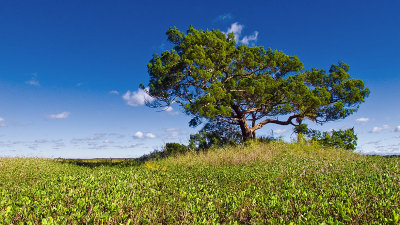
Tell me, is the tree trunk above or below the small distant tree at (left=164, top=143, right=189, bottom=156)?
above

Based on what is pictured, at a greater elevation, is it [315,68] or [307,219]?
[315,68]

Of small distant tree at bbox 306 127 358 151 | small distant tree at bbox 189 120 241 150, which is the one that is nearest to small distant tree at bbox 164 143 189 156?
small distant tree at bbox 189 120 241 150

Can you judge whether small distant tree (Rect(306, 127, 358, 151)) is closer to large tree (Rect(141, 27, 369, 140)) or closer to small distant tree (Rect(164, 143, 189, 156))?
large tree (Rect(141, 27, 369, 140))

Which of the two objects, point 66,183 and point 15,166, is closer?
point 66,183

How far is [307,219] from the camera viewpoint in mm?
3760

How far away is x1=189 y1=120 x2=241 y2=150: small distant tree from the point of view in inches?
904

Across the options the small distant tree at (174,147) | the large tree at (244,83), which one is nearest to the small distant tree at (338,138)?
the large tree at (244,83)

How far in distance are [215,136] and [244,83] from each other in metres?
5.36

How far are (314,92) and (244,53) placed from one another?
6461 millimetres

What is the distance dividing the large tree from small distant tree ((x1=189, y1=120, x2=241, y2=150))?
903 millimetres

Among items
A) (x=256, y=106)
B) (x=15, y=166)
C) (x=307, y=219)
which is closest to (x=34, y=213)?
(x=307, y=219)

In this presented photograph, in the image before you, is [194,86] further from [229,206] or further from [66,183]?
[229,206]

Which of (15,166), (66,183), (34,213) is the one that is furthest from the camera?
(15,166)

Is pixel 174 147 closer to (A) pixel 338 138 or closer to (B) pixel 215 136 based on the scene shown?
(B) pixel 215 136
